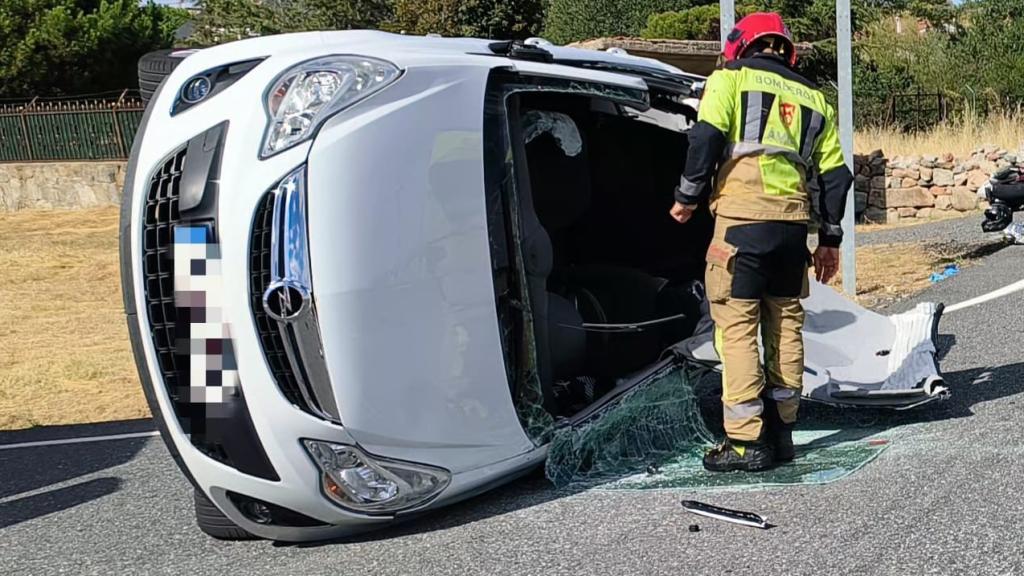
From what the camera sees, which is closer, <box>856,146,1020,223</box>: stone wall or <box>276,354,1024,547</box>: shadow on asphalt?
<box>276,354,1024,547</box>: shadow on asphalt

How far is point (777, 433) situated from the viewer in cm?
421

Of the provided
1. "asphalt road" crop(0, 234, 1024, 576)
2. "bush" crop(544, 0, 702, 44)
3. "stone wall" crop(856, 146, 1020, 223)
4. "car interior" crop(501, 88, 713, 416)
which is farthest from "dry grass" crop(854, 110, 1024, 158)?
"bush" crop(544, 0, 702, 44)

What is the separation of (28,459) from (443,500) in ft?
10.5

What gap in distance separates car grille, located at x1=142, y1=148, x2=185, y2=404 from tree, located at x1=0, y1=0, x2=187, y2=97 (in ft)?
75.8

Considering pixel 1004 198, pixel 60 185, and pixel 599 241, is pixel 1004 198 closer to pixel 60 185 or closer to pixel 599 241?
pixel 599 241

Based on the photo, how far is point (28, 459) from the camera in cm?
582

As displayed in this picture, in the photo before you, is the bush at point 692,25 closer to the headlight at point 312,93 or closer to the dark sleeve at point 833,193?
the dark sleeve at point 833,193

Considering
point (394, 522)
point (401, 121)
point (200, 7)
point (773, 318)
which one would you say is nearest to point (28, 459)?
point (394, 522)

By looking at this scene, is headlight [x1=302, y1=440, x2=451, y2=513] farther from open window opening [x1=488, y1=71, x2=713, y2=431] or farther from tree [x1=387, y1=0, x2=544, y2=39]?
tree [x1=387, y1=0, x2=544, y2=39]

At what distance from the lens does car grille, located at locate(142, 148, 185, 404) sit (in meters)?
3.46

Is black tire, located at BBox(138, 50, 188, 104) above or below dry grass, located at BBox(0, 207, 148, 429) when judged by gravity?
above

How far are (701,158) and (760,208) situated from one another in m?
0.30

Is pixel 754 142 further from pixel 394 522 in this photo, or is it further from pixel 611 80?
pixel 394 522

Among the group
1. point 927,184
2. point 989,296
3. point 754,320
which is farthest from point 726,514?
point 927,184
